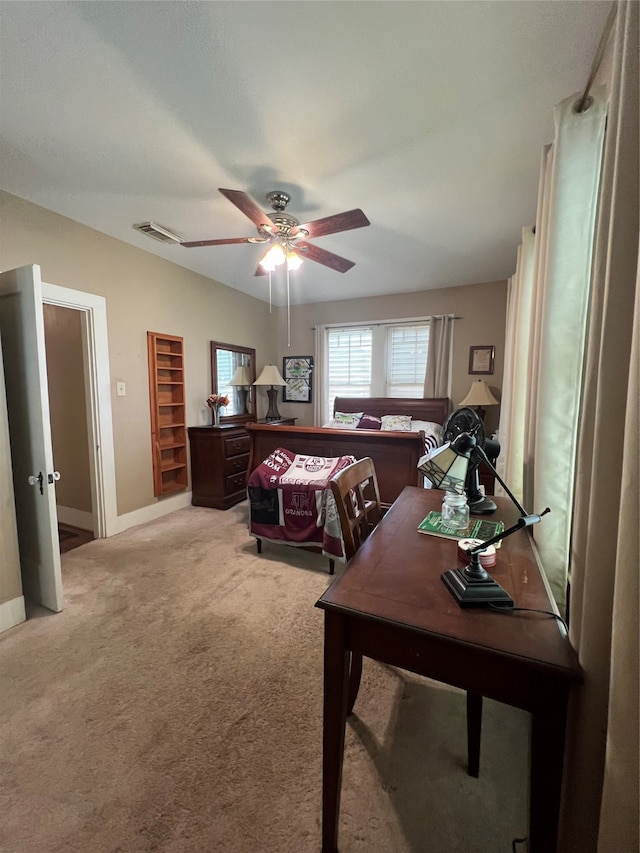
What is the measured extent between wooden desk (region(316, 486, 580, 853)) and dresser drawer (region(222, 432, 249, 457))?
9.81 ft

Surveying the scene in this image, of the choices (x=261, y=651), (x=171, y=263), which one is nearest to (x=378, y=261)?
(x=171, y=263)

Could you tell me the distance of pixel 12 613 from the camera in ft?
6.49

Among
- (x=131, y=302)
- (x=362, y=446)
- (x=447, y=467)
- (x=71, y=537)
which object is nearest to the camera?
(x=447, y=467)

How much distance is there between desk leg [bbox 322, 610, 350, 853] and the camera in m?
0.89

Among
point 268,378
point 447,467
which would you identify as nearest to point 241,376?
point 268,378

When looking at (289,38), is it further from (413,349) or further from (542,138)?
(413,349)

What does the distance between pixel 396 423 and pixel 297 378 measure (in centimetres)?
187

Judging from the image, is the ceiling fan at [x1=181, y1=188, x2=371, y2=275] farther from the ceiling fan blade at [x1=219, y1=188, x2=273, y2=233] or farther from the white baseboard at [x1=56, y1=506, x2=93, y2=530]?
the white baseboard at [x1=56, y1=506, x2=93, y2=530]

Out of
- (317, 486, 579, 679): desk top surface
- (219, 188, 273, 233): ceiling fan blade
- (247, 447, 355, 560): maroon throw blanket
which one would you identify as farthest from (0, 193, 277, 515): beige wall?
(317, 486, 579, 679): desk top surface

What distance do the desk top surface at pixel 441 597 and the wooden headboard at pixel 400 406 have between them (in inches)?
137

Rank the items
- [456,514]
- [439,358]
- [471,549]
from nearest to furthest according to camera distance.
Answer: [471,549]
[456,514]
[439,358]

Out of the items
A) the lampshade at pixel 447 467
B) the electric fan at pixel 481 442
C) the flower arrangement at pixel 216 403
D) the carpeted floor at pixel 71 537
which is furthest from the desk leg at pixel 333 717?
the flower arrangement at pixel 216 403

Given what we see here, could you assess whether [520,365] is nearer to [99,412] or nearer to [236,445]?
[236,445]

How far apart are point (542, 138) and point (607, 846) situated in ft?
8.74
